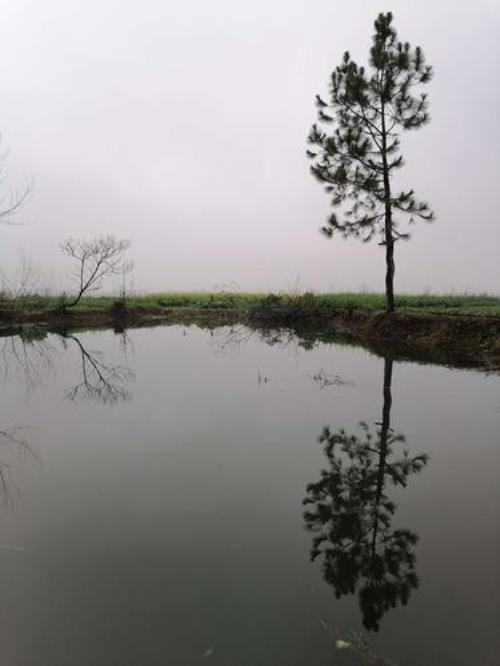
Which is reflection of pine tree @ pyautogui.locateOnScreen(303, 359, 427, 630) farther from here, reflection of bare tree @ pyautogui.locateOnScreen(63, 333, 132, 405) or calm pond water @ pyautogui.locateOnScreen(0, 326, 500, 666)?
reflection of bare tree @ pyautogui.locateOnScreen(63, 333, 132, 405)

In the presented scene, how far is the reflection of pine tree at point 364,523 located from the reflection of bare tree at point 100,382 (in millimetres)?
3870

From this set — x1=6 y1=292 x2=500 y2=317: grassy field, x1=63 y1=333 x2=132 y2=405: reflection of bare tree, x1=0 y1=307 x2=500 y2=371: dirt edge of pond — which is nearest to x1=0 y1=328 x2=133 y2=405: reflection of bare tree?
x1=63 y1=333 x2=132 y2=405: reflection of bare tree

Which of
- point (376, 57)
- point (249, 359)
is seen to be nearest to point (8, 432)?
point (249, 359)

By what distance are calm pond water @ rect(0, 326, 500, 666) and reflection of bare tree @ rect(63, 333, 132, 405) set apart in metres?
0.22

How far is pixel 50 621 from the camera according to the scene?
278cm

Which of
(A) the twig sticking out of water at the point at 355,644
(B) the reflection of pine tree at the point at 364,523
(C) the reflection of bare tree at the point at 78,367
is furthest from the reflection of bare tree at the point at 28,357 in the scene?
(A) the twig sticking out of water at the point at 355,644

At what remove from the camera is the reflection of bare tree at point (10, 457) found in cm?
449

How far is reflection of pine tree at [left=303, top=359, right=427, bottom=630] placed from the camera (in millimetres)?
3105

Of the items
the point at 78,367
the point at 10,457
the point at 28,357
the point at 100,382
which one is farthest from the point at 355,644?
the point at 28,357

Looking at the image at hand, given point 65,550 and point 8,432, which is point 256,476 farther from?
point 8,432

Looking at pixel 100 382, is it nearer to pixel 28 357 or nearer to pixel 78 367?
pixel 78 367

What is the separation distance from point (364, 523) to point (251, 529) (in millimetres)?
895

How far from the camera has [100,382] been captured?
933 cm

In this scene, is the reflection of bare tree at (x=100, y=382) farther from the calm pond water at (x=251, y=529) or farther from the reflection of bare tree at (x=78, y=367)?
the calm pond water at (x=251, y=529)
